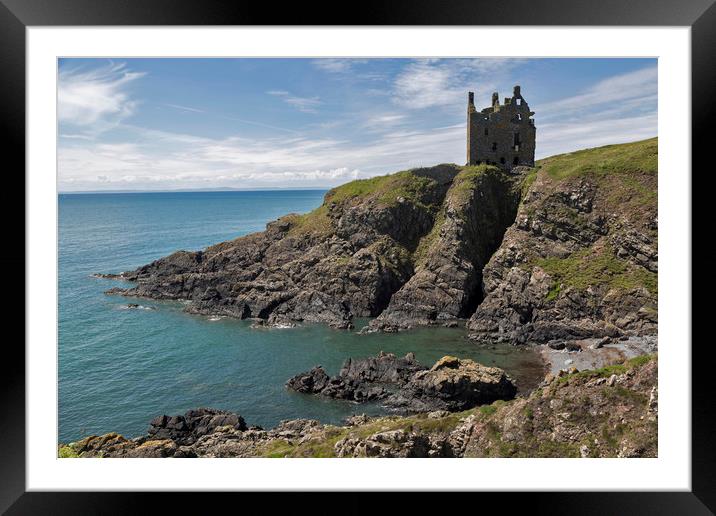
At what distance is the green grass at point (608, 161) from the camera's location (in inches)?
1855

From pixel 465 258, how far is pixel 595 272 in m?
13.0

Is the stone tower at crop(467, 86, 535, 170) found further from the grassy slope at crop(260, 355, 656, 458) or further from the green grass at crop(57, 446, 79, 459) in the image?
the green grass at crop(57, 446, 79, 459)

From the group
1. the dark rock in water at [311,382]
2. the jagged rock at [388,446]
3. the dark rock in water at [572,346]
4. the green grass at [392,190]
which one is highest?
the green grass at [392,190]

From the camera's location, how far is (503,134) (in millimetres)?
57219

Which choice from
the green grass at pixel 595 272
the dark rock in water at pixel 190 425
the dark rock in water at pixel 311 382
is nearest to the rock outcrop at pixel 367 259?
the green grass at pixel 595 272

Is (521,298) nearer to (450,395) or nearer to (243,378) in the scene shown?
(450,395)

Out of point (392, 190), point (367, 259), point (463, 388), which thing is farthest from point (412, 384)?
point (392, 190)

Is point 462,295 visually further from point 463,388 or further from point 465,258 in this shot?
point 463,388

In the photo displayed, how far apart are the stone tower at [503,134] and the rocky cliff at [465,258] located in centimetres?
191

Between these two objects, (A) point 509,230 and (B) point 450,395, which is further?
(A) point 509,230
